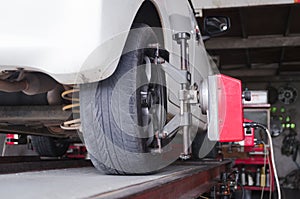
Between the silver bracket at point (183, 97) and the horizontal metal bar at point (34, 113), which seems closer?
the silver bracket at point (183, 97)

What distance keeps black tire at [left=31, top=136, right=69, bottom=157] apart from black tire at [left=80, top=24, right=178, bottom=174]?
2051 mm

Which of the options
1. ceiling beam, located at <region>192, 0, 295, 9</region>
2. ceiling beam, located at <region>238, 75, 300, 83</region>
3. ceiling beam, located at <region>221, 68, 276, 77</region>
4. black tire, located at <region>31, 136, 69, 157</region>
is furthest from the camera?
ceiling beam, located at <region>238, 75, 300, 83</region>

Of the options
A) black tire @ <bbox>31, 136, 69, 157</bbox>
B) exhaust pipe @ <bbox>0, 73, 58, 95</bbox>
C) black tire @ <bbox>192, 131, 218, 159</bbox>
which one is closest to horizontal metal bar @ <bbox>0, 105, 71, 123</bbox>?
exhaust pipe @ <bbox>0, 73, 58, 95</bbox>

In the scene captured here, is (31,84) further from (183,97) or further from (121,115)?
(183,97)

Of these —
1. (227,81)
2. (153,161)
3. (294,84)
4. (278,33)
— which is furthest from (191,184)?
(294,84)

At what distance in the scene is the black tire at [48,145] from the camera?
361 centimetres

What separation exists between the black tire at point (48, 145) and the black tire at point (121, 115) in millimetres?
2051

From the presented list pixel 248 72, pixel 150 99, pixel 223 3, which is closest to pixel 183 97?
pixel 150 99

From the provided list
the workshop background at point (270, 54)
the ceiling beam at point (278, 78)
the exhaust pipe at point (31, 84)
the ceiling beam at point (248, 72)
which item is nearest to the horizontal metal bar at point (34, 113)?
the exhaust pipe at point (31, 84)

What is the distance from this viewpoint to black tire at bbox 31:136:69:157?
142 inches

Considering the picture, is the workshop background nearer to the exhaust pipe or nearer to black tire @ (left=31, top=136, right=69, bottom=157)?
black tire @ (left=31, top=136, right=69, bottom=157)

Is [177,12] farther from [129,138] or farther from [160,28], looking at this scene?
[129,138]

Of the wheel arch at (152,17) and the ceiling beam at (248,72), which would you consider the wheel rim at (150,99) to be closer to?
the wheel arch at (152,17)

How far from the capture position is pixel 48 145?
142 inches
